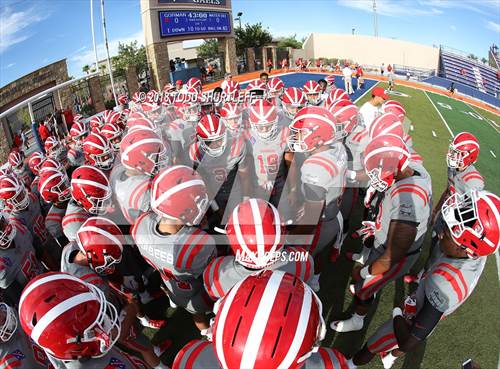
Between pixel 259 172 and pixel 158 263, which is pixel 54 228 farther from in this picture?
pixel 259 172

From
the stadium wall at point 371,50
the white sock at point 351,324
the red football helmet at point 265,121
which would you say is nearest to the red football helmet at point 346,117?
the red football helmet at point 265,121

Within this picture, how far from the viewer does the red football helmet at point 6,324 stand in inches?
97.7

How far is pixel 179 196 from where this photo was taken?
2.94 m

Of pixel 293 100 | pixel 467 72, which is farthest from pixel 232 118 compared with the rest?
pixel 467 72

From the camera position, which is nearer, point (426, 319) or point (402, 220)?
point (426, 319)

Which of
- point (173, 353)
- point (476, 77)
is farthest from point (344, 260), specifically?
point (476, 77)

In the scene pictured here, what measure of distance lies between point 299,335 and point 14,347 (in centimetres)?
257

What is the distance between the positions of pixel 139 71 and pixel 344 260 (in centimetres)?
2591

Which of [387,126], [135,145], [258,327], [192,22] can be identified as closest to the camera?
[258,327]

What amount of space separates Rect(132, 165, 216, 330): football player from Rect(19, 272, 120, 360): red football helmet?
83 cm

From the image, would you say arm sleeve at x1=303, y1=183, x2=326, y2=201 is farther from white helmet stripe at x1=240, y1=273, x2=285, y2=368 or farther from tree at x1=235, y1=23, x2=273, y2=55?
tree at x1=235, y1=23, x2=273, y2=55

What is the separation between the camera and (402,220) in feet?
10.3

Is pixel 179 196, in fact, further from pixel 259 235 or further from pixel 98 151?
pixel 98 151

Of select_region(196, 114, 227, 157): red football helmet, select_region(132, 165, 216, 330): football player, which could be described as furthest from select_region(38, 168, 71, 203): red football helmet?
select_region(196, 114, 227, 157): red football helmet
